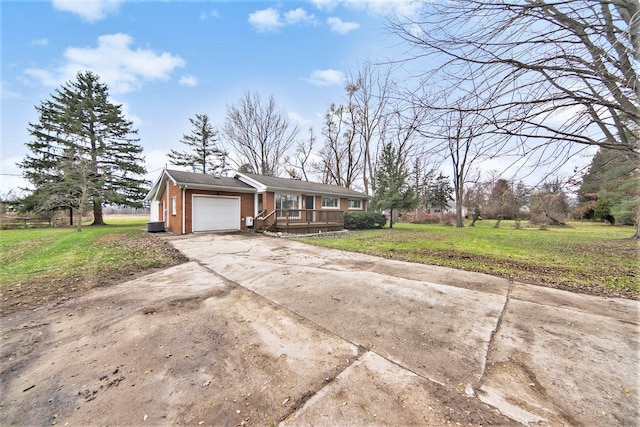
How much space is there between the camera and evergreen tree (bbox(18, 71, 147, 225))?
2002 cm

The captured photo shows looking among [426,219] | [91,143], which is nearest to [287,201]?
[426,219]

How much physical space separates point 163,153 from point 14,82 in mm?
22294

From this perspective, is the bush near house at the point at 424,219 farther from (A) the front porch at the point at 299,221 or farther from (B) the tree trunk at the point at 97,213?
(B) the tree trunk at the point at 97,213

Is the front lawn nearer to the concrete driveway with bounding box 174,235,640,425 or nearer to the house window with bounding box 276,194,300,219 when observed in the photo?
the concrete driveway with bounding box 174,235,640,425

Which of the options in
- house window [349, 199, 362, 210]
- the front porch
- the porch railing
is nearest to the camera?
the front porch

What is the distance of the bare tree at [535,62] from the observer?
2.70 meters

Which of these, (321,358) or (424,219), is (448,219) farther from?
(321,358)

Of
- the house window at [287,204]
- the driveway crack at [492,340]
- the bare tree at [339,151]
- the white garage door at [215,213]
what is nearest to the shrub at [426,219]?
the bare tree at [339,151]

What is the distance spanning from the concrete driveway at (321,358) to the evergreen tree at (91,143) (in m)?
22.2

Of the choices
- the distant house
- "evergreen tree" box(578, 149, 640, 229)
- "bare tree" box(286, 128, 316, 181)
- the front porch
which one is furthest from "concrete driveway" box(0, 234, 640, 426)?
"bare tree" box(286, 128, 316, 181)

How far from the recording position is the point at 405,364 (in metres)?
2.23

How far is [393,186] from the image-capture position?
54.4 ft

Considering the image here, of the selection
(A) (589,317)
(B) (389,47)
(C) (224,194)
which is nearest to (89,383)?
(B) (389,47)

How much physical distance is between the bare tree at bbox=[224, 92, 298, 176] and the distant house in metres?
11.6
